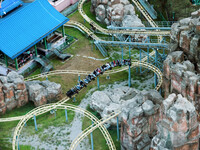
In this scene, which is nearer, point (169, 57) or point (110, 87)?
point (169, 57)

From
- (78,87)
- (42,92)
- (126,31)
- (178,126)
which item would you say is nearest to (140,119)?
(178,126)

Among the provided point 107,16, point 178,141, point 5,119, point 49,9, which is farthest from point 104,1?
point 178,141

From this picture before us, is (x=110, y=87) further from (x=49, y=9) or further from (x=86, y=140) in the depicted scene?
(x=49, y=9)

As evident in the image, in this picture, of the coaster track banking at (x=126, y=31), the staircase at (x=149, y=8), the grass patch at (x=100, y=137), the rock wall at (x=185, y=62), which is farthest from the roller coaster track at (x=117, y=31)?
the grass patch at (x=100, y=137)

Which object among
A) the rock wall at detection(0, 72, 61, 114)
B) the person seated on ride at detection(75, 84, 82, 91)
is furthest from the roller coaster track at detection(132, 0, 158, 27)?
the rock wall at detection(0, 72, 61, 114)

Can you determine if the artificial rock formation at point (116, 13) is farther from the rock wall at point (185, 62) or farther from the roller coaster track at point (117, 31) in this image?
the rock wall at point (185, 62)
